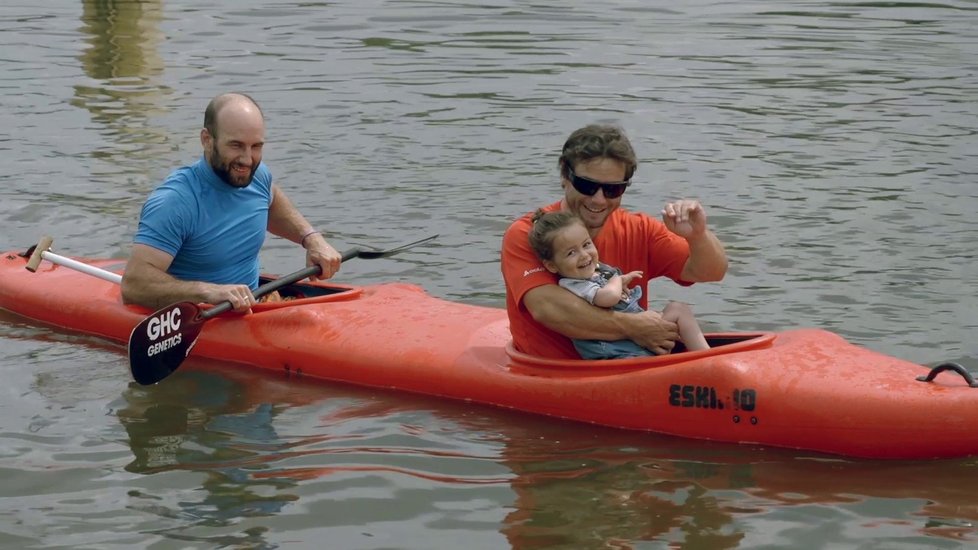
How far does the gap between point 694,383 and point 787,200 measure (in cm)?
488

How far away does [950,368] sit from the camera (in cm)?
609

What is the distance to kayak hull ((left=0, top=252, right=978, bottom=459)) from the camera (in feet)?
20.1

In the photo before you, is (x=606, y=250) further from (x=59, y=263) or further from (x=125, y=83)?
(x=125, y=83)

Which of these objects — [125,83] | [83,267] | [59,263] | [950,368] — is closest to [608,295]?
[950,368]

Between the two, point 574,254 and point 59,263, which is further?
point 59,263

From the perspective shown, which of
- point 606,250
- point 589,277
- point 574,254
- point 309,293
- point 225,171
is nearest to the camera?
point 574,254

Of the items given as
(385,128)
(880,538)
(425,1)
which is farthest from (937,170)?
(425,1)

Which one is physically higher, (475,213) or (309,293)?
(475,213)

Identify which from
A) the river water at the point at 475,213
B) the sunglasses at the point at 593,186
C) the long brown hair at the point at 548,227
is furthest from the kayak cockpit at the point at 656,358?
the sunglasses at the point at 593,186

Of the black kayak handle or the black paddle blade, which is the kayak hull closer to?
the black kayak handle

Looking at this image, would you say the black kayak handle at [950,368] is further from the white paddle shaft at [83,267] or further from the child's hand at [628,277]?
the white paddle shaft at [83,267]

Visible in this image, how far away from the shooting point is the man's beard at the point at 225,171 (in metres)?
7.46

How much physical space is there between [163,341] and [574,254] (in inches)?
88.9

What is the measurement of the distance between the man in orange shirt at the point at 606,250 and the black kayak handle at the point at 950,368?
0.96 m
